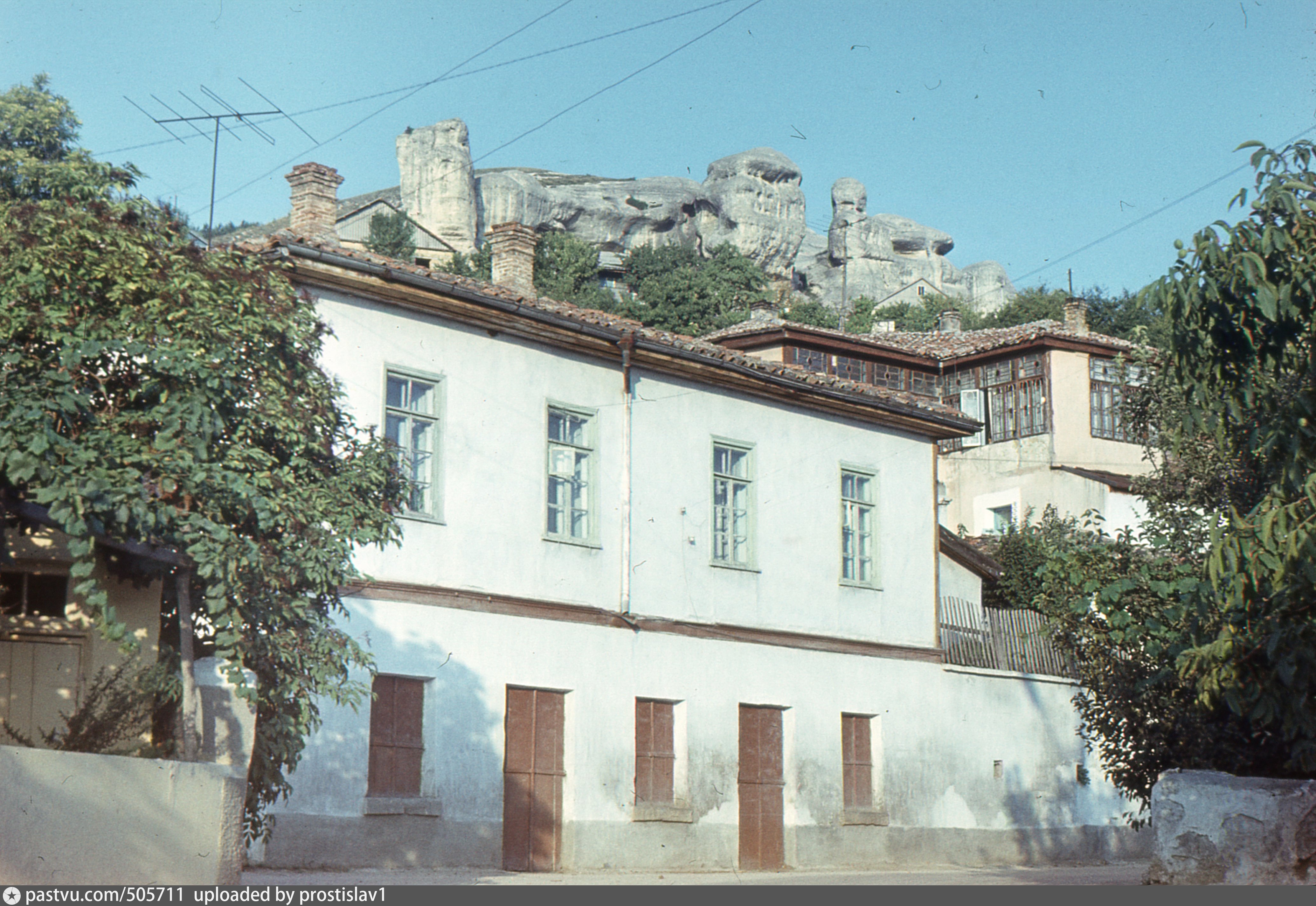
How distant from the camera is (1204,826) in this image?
11.2 meters

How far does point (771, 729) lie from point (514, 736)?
4370 mm

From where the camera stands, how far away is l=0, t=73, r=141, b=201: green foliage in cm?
993

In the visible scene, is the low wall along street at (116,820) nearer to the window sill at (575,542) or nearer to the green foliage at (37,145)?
the green foliage at (37,145)

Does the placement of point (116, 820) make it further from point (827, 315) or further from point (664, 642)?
point (827, 315)

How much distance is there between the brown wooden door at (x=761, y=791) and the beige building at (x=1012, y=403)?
17.4 meters

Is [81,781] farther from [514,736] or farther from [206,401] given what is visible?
[514,736]

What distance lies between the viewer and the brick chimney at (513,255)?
21.4m

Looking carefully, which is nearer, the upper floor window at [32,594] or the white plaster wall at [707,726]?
the upper floor window at [32,594]

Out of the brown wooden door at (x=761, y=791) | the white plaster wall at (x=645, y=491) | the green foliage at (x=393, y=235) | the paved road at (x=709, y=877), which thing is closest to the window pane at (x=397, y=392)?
the white plaster wall at (x=645, y=491)

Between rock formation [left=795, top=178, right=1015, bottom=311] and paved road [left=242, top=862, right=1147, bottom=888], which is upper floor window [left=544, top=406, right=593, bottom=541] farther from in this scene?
rock formation [left=795, top=178, right=1015, bottom=311]

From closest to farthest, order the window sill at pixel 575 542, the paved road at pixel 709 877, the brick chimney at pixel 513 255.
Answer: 1. the paved road at pixel 709 877
2. the window sill at pixel 575 542
3. the brick chimney at pixel 513 255

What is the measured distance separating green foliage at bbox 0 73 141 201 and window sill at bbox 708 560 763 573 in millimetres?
9374

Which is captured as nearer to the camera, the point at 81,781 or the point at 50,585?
the point at 81,781
